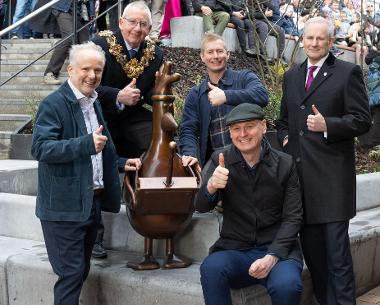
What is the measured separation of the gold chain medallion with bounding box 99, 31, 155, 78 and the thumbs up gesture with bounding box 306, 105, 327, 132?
132cm

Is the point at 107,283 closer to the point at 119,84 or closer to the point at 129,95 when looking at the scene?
the point at 129,95

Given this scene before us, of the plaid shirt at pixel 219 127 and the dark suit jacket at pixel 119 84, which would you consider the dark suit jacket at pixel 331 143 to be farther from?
the dark suit jacket at pixel 119 84

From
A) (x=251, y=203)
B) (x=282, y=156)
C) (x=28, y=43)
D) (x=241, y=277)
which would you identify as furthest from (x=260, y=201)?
(x=28, y=43)

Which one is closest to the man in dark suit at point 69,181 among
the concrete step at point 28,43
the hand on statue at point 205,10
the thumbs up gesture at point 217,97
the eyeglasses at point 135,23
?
the eyeglasses at point 135,23

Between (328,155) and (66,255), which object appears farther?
(328,155)

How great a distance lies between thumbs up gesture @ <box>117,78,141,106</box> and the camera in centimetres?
445

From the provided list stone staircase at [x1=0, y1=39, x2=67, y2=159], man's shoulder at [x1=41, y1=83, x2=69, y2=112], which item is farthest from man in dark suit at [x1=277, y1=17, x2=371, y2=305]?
stone staircase at [x1=0, y1=39, x2=67, y2=159]

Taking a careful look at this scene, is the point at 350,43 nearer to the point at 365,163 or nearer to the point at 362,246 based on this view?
the point at 365,163

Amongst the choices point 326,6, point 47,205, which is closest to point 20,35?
point 326,6

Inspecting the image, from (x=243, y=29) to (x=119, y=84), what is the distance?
23.0ft

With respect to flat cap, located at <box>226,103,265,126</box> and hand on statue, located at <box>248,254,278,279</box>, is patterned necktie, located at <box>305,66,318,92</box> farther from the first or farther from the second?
hand on statue, located at <box>248,254,278,279</box>

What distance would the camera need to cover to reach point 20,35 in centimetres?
1159

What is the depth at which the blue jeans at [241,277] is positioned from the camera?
3611 millimetres

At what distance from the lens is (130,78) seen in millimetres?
4742
